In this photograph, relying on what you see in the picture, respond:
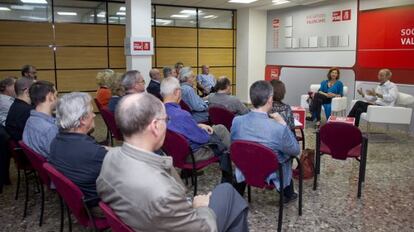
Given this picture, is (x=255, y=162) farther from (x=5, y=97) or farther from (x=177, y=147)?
(x=5, y=97)

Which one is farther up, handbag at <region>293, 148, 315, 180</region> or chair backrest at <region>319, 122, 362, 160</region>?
chair backrest at <region>319, 122, 362, 160</region>

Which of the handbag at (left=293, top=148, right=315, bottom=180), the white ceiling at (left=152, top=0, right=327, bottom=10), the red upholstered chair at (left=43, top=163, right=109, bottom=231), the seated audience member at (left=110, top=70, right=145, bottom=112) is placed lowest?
the handbag at (left=293, top=148, right=315, bottom=180)

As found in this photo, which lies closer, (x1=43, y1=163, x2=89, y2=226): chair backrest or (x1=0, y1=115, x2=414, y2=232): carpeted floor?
(x1=43, y1=163, x2=89, y2=226): chair backrest

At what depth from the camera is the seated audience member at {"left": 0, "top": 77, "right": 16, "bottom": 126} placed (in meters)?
4.32

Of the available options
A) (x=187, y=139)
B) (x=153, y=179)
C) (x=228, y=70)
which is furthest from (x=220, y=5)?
(x=153, y=179)

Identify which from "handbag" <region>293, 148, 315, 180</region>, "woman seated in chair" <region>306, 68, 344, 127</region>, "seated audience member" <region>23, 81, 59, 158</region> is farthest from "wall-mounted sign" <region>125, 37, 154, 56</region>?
"handbag" <region>293, 148, 315, 180</region>

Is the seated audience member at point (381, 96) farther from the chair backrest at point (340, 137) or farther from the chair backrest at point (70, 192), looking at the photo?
the chair backrest at point (70, 192)

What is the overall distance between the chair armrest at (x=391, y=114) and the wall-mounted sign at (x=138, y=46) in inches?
182

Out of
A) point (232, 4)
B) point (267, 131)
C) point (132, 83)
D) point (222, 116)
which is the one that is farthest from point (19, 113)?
point (232, 4)

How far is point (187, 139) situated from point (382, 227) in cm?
185

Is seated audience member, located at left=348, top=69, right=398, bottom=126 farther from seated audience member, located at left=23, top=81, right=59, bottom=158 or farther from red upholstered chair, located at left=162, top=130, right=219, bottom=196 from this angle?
seated audience member, located at left=23, top=81, right=59, bottom=158

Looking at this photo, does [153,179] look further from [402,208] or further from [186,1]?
[186,1]

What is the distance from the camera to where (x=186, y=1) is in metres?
9.35

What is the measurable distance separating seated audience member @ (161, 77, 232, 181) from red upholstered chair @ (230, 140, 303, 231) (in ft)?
1.73
